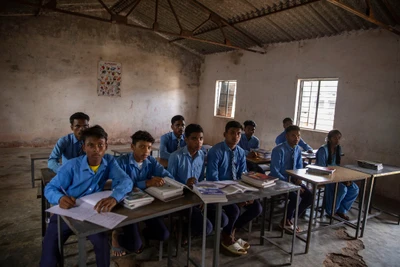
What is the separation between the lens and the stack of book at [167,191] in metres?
2.01

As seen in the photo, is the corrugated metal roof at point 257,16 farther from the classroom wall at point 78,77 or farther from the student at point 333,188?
the student at point 333,188

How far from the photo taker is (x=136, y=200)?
6.09 ft

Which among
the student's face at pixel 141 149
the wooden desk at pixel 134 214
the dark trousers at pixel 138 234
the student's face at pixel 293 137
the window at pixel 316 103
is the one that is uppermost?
the window at pixel 316 103

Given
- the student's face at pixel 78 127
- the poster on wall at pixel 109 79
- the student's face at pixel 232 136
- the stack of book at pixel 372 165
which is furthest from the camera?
the poster on wall at pixel 109 79

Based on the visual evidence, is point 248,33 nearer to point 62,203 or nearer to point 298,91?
point 298,91

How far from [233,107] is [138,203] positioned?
746cm

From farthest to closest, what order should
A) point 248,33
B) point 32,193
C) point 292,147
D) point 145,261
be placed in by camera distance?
point 248,33 → point 32,193 → point 292,147 → point 145,261

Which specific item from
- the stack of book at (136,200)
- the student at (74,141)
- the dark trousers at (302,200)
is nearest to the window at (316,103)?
the dark trousers at (302,200)

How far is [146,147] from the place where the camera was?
2414mm

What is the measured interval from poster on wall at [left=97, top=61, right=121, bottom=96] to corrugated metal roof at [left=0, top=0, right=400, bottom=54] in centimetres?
161

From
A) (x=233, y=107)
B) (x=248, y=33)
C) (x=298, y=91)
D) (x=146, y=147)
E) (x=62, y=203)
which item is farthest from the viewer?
(x=233, y=107)

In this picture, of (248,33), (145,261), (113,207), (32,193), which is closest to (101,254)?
(113,207)

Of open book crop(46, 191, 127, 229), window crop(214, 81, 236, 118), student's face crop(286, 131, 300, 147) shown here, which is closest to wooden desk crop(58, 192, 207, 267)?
open book crop(46, 191, 127, 229)

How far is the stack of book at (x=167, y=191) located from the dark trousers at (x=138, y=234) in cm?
40
